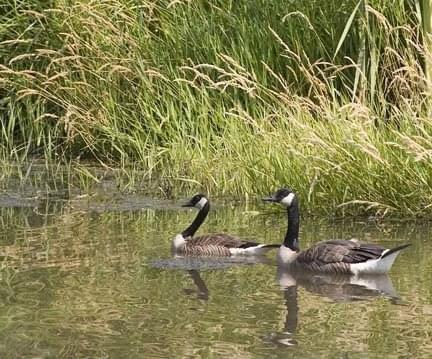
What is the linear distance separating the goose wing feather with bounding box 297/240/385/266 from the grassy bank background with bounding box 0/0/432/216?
6.12 feet

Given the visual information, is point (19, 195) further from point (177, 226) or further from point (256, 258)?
point (256, 258)

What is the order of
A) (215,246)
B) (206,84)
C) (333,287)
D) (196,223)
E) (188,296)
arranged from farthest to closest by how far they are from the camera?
(206,84), (196,223), (215,246), (333,287), (188,296)

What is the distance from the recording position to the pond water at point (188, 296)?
7.04 metres

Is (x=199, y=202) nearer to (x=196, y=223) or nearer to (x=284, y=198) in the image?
(x=196, y=223)

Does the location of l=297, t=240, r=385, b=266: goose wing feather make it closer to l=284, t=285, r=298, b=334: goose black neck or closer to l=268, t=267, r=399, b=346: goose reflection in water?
l=268, t=267, r=399, b=346: goose reflection in water

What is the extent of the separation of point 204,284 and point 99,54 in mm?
5578

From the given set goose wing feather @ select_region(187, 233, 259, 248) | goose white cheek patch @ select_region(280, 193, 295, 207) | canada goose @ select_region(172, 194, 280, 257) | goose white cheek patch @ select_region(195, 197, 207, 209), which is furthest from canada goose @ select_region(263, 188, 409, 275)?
goose white cheek patch @ select_region(195, 197, 207, 209)

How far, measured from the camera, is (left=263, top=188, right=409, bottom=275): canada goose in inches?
348

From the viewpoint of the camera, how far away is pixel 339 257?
358 inches

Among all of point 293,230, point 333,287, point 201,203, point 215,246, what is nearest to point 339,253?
point 333,287

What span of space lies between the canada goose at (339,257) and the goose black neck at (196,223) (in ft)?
3.25

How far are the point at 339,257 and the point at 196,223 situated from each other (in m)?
1.77

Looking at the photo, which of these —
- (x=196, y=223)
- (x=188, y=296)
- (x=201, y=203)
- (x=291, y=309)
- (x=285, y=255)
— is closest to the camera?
(x=291, y=309)

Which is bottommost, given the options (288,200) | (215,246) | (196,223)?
(215,246)
